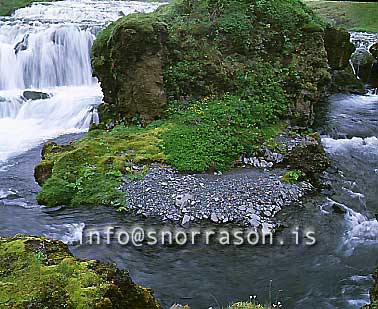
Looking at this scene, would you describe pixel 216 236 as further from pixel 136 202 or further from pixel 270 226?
pixel 136 202

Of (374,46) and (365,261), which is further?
(374,46)

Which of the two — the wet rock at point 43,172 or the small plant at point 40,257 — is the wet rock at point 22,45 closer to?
the wet rock at point 43,172

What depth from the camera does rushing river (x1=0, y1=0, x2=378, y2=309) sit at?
9281 millimetres

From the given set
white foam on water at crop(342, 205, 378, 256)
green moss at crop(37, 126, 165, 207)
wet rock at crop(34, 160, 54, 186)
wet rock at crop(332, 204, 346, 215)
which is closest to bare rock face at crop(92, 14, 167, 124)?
green moss at crop(37, 126, 165, 207)

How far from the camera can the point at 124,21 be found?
54.1ft

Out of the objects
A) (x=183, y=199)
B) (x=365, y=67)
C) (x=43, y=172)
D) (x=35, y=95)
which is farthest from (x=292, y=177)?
(x=365, y=67)

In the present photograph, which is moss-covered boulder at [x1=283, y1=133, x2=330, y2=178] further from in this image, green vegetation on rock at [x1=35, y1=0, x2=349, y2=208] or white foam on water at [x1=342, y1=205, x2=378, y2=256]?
white foam on water at [x1=342, y1=205, x2=378, y2=256]

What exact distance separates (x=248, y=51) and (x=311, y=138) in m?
4.64

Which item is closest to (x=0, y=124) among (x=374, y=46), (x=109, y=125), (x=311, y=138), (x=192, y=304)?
(x=109, y=125)

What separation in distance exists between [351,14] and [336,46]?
777 inches

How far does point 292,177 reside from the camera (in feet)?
44.0

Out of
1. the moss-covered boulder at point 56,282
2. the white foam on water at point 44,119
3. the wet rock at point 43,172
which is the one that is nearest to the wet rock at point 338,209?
the moss-covered boulder at point 56,282

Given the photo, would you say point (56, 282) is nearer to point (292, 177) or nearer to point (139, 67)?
point (292, 177)

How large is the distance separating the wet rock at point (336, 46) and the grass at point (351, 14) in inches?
583
